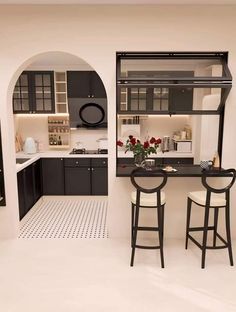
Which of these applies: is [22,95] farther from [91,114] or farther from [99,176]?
[99,176]

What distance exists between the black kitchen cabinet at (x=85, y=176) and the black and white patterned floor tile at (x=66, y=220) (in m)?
0.21

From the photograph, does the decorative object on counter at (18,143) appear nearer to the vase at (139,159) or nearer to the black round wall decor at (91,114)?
the black round wall decor at (91,114)

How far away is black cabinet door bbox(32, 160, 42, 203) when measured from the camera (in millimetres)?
4973

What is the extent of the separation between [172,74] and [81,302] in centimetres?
391

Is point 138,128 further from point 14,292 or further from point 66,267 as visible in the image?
point 14,292

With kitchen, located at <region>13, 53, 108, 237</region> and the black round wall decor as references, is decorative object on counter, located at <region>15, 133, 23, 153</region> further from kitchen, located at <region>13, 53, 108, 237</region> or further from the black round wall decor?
the black round wall decor

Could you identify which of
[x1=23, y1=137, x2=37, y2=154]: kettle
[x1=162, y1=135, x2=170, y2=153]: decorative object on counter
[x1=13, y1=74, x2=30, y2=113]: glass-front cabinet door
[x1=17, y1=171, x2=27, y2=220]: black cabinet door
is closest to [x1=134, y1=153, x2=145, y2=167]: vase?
[x1=17, y1=171, x2=27, y2=220]: black cabinet door

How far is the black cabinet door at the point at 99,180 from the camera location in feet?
17.7

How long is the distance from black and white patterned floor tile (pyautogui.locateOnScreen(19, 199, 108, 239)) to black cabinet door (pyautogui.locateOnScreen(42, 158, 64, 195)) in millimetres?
202

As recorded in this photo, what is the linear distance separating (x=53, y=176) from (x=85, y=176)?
0.60 metres

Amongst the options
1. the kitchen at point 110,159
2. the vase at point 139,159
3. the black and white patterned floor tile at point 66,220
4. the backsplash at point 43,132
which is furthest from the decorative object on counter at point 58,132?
the vase at point 139,159
